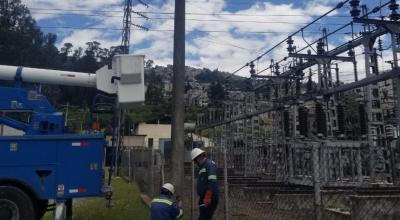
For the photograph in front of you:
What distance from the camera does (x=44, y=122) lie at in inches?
361

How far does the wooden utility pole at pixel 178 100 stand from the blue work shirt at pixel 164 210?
1.38 meters

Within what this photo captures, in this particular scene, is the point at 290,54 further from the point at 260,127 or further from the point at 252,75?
the point at 260,127

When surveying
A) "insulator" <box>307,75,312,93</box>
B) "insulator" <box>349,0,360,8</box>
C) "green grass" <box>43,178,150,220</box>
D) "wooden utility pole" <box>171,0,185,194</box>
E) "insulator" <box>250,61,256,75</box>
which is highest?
"insulator" <box>349,0,360,8</box>

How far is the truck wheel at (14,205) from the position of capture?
8383mm

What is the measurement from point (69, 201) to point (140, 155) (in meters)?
12.5

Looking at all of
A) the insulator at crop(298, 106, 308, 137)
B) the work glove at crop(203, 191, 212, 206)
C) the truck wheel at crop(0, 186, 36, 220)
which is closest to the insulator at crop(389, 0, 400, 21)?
the insulator at crop(298, 106, 308, 137)

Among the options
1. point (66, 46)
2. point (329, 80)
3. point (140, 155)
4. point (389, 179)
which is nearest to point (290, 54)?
point (329, 80)

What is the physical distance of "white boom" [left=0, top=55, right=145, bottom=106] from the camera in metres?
8.83

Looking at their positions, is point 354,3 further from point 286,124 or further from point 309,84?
point 286,124

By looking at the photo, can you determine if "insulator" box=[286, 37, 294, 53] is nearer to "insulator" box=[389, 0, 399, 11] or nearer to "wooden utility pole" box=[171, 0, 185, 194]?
"insulator" box=[389, 0, 399, 11]

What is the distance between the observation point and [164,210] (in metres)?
6.37

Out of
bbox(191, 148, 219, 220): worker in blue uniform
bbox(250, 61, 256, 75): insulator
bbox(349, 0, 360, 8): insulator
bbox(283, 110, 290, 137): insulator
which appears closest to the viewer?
bbox(191, 148, 219, 220): worker in blue uniform

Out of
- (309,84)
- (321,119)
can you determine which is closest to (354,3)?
(321,119)

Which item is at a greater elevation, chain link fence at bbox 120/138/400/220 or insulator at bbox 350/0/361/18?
insulator at bbox 350/0/361/18
